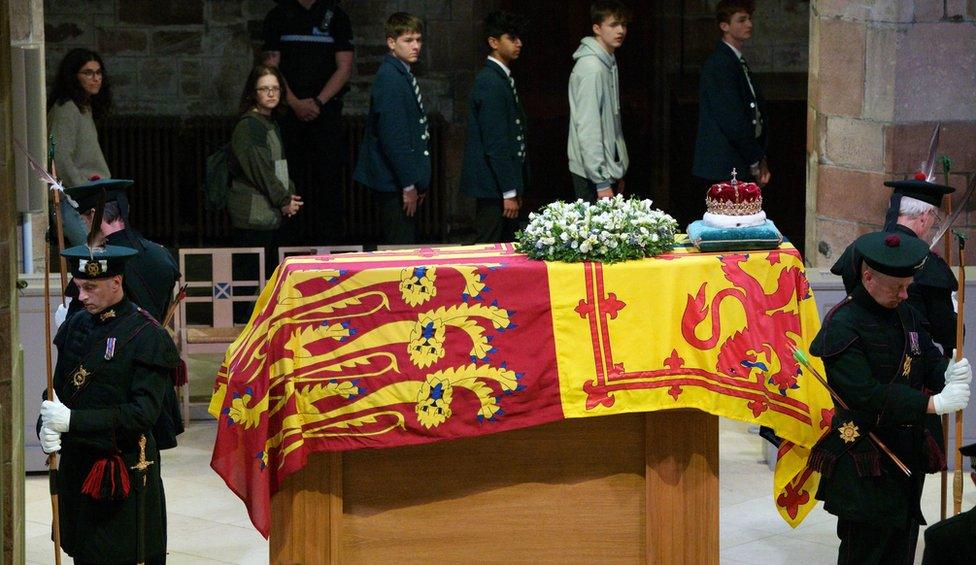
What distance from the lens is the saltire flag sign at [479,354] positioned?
6684 millimetres

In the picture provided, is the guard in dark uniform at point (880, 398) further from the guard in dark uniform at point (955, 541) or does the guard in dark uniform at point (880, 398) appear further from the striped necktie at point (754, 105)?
the striped necktie at point (754, 105)

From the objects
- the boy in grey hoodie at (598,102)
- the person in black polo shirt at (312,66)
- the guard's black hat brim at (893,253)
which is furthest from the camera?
the person in black polo shirt at (312,66)

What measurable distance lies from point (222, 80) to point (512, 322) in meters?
7.63

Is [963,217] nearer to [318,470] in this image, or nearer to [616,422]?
[616,422]

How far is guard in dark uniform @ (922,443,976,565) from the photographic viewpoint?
5.36 metres

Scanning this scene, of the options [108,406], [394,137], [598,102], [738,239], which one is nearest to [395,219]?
[394,137]

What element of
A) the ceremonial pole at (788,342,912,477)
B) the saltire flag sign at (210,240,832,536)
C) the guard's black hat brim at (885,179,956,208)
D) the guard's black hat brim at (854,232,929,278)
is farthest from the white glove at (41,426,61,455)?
the guard's black hat brim at (885,179,956,208)

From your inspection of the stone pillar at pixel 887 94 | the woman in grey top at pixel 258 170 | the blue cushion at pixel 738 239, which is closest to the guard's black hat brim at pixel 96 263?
the blue cushion at pixel 738 239

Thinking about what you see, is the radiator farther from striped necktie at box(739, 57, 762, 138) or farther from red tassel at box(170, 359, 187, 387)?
red tassel at box(170, 359, 187, 387)

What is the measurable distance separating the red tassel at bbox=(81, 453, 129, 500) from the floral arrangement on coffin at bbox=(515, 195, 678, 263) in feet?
5.63

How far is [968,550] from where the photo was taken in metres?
5.37

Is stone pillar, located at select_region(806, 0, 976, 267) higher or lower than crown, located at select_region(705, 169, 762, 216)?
higher

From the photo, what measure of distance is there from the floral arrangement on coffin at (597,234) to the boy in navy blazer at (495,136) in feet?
11.5

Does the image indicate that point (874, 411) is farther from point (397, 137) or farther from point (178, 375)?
point (397, 137)
